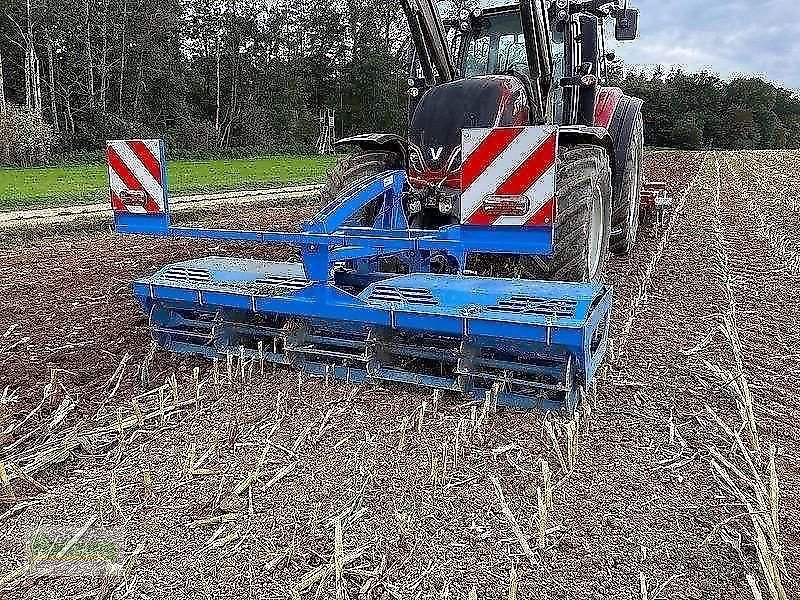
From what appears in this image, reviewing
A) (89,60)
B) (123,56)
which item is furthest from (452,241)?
(123,56)

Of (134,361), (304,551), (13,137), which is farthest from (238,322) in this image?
(13,137)

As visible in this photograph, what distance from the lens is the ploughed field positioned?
7.68ft

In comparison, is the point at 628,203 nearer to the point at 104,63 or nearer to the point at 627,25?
the point at 627,25

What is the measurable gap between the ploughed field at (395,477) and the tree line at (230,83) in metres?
22.6

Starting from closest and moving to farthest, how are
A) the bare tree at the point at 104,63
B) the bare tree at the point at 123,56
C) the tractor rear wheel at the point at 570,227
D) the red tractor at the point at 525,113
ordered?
the tractor rear wheel at the point at 570,227, the red tractor at the point at 525,113, the bare tree at the point at 104,63, the bare tree at the point at 123,56

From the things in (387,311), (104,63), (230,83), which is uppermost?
(104,63)

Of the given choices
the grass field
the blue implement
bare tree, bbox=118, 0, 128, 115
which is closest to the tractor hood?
the blue implement

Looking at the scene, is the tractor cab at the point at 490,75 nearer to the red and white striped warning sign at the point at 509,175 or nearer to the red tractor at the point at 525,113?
the red tractor at the point at 525,113

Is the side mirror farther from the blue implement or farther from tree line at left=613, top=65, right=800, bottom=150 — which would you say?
tree line at left=613, top=65, right=800, bottom=150

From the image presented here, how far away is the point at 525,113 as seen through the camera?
5.11 m

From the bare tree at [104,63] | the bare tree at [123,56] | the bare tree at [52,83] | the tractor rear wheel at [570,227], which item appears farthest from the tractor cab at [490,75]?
the bare tree at [123,56]

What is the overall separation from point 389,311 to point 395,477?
35.2 inches

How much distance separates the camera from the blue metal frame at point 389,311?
130 inches

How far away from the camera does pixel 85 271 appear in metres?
6.72
